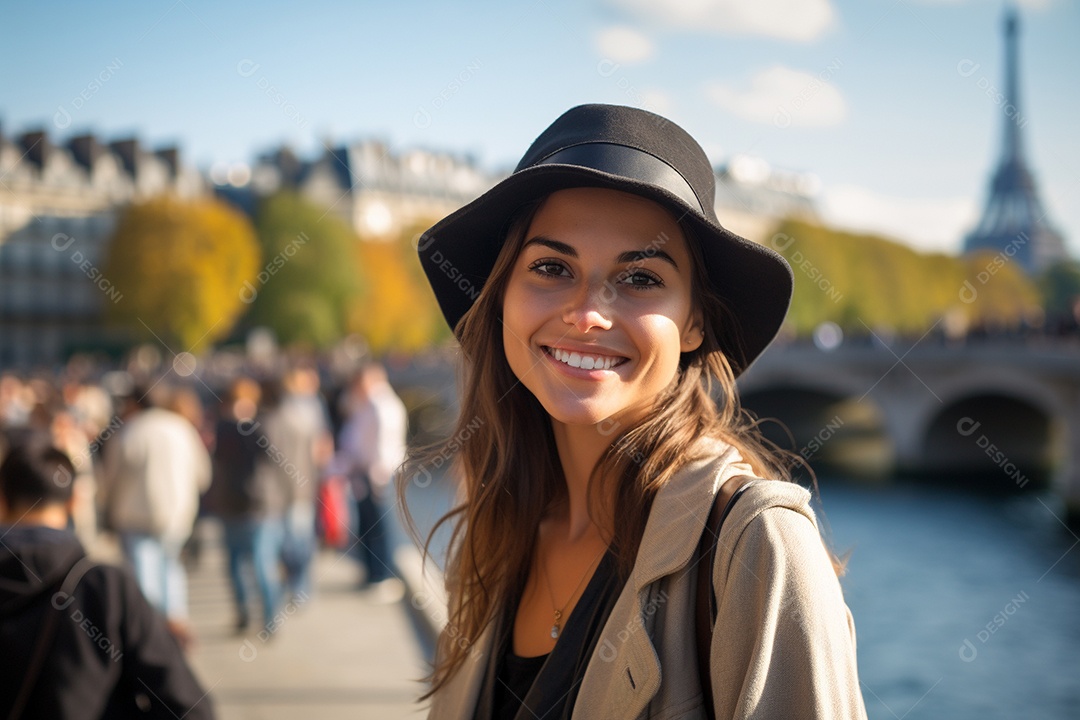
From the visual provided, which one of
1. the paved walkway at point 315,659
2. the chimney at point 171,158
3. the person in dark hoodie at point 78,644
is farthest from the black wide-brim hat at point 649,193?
the chimney at point 171,158

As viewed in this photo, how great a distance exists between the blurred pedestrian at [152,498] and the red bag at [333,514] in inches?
94.8

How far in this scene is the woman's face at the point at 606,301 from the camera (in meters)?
1.46

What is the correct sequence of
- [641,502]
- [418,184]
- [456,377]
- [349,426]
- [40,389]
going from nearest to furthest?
[641,502] → [456,377] → [349,426] → [40,389] → [418,184]

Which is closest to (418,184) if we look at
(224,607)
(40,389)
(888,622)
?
(40,389)

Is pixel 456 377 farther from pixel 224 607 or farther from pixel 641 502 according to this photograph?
pixel 224 607

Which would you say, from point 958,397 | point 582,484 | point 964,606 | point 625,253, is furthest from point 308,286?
point 625,253

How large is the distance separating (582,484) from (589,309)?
383 mm

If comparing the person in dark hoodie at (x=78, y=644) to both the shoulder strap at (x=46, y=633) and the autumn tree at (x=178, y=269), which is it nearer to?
the shoulder strap at (x=46, y=633)

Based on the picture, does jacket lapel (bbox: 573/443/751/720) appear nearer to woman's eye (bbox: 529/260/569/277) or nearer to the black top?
the black top

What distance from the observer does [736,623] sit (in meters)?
1.16

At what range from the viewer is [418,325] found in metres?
46.0

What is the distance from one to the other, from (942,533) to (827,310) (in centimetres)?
3460

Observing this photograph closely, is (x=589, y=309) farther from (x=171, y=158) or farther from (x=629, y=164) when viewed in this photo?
(x=171, y=158)

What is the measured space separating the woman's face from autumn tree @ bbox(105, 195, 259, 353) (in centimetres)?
3807
